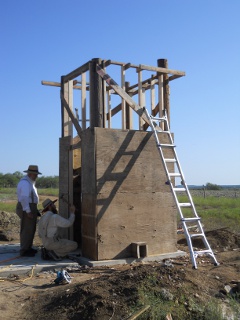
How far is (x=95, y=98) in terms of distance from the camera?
9.33 m

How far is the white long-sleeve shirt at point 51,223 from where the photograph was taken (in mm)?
8898

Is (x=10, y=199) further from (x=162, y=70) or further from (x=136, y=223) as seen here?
(x=136, y=223)

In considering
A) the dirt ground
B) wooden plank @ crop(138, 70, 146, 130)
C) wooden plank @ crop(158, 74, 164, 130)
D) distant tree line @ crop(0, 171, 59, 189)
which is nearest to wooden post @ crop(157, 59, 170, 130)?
wooden plank @ crop(158, 74, 164, 130)

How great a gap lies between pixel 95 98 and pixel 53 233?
3.01 metres

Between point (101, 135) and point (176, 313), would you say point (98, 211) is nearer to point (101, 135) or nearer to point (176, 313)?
point (101, 135)

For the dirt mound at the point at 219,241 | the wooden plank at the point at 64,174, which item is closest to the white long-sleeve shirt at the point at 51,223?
the wooden plank at the point at 64,174

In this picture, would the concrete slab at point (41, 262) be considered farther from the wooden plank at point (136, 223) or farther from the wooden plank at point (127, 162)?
the wooden plank at point (127, 162)

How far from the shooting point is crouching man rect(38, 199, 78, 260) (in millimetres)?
8922

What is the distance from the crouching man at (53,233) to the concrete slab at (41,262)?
0.69 ft

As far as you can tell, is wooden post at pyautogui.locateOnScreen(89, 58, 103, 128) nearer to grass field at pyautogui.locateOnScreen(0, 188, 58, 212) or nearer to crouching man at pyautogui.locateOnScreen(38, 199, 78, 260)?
crouching man at pyautogui.locateOnScreen(38, 199, 78, 260)

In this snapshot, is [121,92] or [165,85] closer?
[121,92]

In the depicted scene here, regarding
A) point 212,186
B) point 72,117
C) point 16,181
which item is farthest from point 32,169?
point 212,186

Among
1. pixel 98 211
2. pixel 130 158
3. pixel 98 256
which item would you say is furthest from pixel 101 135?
pixel 98 256

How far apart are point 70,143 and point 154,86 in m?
2.60
